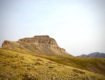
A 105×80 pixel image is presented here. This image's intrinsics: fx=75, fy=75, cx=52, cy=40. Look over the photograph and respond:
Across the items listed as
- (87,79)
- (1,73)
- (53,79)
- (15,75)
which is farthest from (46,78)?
(87,79)

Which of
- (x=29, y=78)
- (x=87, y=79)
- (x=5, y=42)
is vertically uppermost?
(x=5, y=42)

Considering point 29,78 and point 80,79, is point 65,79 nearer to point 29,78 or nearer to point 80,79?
point 80,79

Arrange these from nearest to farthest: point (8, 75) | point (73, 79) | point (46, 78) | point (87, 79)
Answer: point (8, 75), point (46, 78), point (73, 79), point (87, 79)

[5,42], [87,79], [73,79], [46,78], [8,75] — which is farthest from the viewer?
[5,42]

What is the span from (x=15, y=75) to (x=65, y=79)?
36.9 feet

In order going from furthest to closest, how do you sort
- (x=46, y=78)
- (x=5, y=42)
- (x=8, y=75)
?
(x=5, y=42) → (x=46, y=78) → (x=8, y=75)

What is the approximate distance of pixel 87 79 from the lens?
20516 millimetres

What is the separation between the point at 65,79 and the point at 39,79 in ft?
20.4

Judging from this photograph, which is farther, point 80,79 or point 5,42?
point 5,42

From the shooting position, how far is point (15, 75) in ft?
51.8

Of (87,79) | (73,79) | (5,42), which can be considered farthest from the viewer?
(5,42)

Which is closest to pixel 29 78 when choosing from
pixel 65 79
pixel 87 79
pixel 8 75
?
pixel 8 75

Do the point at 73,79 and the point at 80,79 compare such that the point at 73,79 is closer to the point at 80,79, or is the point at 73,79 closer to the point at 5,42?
the point at 80,79

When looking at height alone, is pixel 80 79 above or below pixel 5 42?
below
